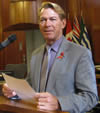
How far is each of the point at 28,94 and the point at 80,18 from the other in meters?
3.37

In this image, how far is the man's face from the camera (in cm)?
141

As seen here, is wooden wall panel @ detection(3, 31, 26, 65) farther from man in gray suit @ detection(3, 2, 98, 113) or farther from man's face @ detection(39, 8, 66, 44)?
man's face @ detection(39, 8, 66, 44)

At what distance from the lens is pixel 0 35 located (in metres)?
6.55

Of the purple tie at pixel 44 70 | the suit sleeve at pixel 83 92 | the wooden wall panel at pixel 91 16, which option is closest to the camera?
the suit sleeve at pixel 83 92

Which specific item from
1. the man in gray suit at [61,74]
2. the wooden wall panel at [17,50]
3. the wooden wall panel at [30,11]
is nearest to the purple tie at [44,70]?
the man in gray suit at [61,74]

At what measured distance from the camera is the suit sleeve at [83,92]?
1092mm

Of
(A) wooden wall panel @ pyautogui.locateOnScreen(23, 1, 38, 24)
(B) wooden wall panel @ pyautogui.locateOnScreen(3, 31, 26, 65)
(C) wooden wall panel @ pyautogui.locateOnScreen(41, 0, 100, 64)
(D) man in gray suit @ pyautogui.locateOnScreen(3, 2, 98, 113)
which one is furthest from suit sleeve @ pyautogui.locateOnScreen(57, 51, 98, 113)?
(B) wooden wall panel @ pyautogui.locateOnScreen(3, 31, 26, 65)

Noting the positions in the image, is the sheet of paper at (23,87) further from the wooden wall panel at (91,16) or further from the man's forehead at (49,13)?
the wooden wall panel at (91,16)

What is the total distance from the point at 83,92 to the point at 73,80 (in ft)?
0.43

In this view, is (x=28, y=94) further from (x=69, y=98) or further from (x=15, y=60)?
(x=15, y=60)

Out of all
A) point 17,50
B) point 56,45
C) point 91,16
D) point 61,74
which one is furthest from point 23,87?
point 17,50

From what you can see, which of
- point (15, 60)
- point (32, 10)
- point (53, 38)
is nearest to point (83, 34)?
point (32, 10)

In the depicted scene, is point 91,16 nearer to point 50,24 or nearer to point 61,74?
point 50,24

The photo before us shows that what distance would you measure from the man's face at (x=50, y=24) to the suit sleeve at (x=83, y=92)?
29 cm
